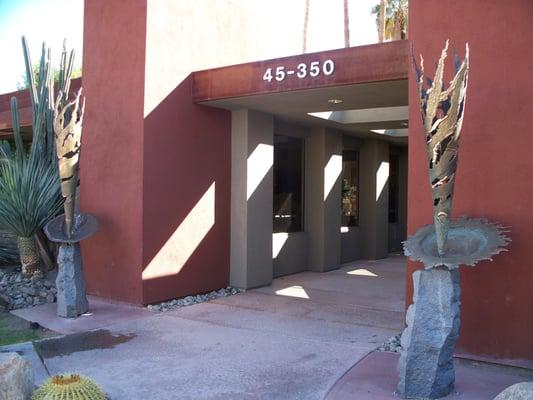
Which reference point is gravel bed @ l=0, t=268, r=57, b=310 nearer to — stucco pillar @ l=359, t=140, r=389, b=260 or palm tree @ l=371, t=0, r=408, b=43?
stucco pillar @ l=359, t=140, r=389, b=260

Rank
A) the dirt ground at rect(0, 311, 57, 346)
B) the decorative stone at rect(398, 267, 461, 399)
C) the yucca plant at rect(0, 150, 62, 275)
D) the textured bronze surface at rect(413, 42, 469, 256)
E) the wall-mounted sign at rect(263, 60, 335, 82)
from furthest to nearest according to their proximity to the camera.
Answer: the yucca plant at rect(0, 150, 62, 275)
the wall-mounted sign at rect(263, 60, 335, 82)
the dirt ground at rect(0, 311, 57, 346)
the decorative stone at rect(398, 267, 461, 399)
the textured bronze surface at rect(413, 42, 469, 256)

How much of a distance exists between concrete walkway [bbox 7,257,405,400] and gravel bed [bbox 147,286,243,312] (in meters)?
0.25

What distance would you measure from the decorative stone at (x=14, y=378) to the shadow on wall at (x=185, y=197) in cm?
375

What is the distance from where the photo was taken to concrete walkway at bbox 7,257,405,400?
4.88 meters

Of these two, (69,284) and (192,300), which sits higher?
(69,284)

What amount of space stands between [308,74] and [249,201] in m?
2.72

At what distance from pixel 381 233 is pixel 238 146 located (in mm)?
5686

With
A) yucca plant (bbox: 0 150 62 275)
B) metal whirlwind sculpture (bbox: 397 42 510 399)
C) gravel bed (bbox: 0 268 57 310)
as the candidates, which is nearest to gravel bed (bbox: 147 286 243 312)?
gravel bed (bbox: 0 268 57 310)

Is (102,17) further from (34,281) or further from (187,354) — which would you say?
(187,354)

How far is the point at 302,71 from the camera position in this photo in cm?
739

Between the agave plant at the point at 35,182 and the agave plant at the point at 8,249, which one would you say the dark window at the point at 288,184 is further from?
the agave plant at the point at 8,249

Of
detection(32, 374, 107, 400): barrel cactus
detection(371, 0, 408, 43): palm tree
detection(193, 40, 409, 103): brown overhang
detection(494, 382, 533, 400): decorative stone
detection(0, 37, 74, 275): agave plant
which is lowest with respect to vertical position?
detection(32, 374, 107, 400): barrel cactus

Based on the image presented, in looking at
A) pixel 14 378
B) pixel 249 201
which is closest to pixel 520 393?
pixel 14 378

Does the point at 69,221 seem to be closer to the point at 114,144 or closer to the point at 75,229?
the point at 75,229
